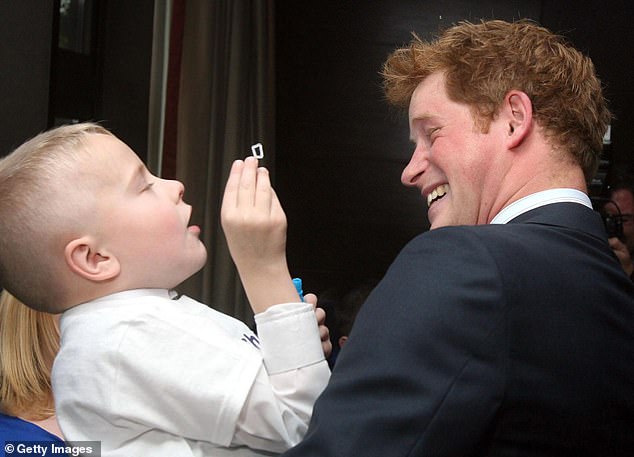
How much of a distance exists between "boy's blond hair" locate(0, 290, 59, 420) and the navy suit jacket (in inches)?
29.6

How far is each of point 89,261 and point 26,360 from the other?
17.0 inches

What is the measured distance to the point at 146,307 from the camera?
43.9 inches

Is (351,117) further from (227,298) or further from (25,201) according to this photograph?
(25,201)

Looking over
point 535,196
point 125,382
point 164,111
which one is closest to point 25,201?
point 125,382

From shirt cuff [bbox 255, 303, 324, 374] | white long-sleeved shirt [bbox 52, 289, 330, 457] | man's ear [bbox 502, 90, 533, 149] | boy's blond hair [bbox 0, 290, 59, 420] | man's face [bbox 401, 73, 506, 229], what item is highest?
man's ear [bbox 502, 90, 533, 149]

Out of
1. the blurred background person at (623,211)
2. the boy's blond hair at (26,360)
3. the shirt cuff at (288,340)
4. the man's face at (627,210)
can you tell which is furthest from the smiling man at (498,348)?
the man's face at (627,210)

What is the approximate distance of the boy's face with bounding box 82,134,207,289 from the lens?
1.16m

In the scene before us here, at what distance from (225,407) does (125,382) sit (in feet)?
0.45

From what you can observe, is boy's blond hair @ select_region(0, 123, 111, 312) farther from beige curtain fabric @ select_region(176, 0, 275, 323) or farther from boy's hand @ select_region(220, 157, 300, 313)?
beige curtain fabric @ select_region(176, 0, 275, 323)

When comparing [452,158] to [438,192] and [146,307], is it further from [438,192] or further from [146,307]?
[146,307]

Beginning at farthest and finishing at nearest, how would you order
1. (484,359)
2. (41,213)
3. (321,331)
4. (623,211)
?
(623,211) → (321,331) → (41,213) → (484,359)

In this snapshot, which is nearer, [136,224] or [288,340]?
[288,340]

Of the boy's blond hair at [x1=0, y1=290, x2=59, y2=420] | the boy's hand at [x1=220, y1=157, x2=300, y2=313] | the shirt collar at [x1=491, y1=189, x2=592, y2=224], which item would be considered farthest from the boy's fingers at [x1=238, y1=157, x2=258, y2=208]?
the boy's blond hair at [x1=0, y1=290, x2=59, y2=420]

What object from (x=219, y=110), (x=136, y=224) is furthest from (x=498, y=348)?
(x=219, y=110)
